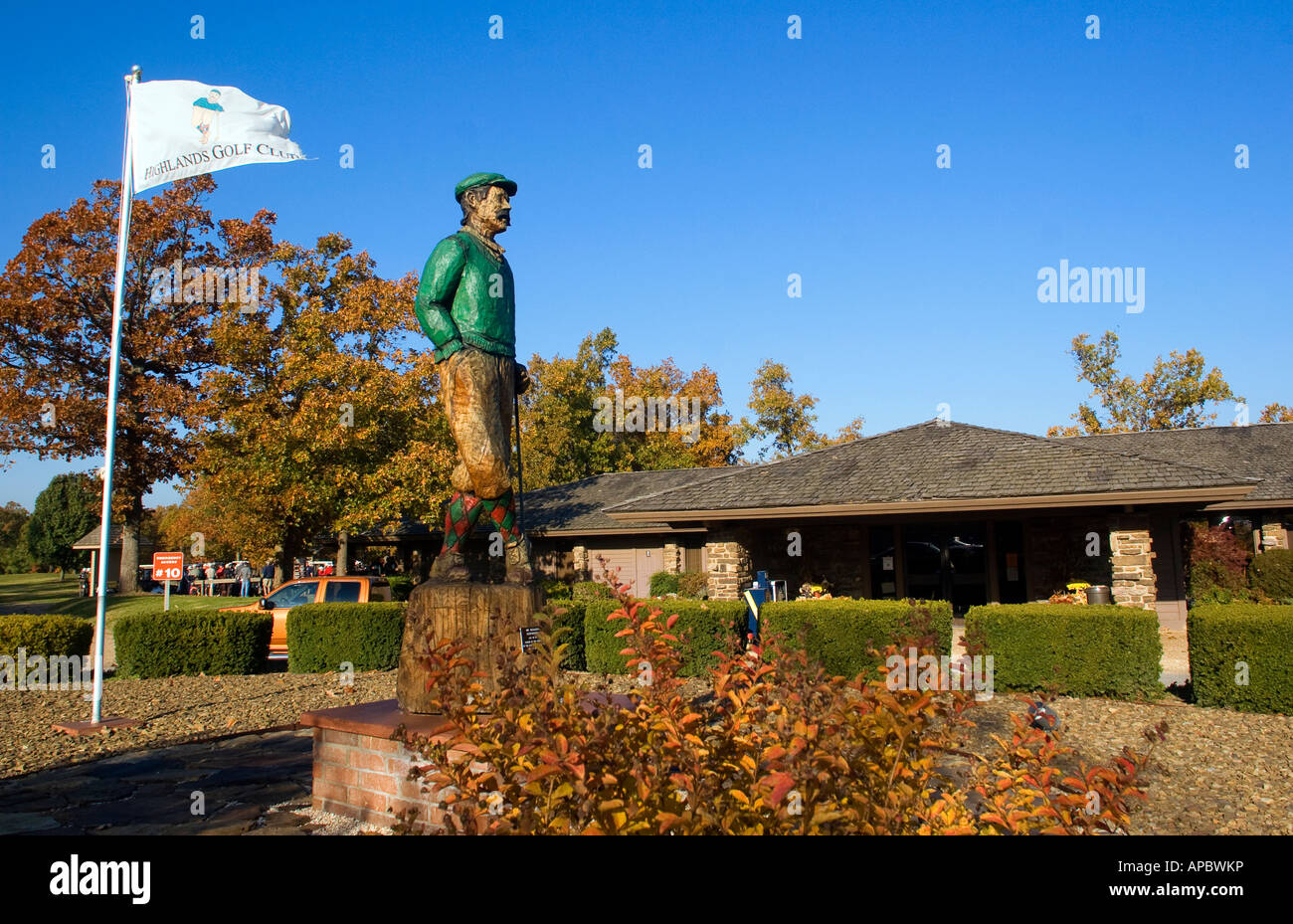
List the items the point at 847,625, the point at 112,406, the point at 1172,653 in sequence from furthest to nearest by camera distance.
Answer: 1. the point at 1172,653
2. the point at 847,625
3. the point at 112,406

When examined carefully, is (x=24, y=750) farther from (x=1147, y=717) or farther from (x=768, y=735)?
(x=1147, y=717)

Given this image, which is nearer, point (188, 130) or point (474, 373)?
point (474, 373)

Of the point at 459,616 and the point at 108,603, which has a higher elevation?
the point at 459,616

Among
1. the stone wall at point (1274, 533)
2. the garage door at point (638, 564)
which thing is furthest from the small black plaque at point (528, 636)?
the stone wall at point (1274, 533)

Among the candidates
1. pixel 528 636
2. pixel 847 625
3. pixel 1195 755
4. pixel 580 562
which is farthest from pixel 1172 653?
pixel 580 562

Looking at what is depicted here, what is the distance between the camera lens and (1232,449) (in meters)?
21.2

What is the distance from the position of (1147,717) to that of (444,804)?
844 cm

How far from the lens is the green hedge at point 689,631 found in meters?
11.2

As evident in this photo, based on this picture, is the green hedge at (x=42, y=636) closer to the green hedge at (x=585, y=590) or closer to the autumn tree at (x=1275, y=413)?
the green hedge at (x=585, y=590)

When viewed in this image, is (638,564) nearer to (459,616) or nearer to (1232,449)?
(1232,449)

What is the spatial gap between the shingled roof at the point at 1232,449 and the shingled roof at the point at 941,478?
3.87 m

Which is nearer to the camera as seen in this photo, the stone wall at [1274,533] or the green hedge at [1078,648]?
the green hedge at [1078,648]

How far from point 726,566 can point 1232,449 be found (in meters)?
14.4

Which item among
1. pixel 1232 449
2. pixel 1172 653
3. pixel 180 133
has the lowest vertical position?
pixel 1172 653
